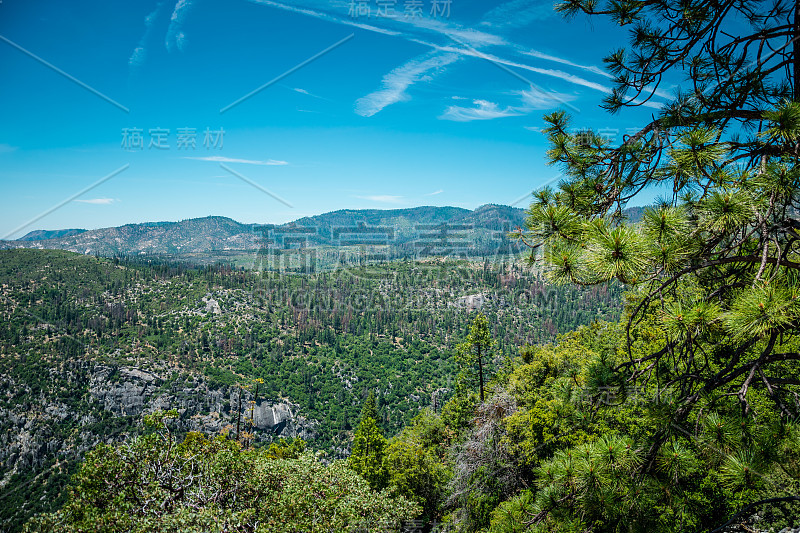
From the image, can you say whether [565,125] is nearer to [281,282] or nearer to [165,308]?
[165,308]

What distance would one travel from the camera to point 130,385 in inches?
4611

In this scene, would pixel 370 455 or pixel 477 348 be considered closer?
pixel 370 455

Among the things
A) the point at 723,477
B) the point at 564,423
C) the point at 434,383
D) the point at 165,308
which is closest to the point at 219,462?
the point at 564,423

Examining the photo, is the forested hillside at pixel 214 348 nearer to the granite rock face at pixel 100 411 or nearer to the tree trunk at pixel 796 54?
the granite rock face at pixel 100 411

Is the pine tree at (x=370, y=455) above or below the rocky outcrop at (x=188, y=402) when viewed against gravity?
above

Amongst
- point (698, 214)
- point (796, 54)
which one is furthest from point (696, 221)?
point (796, 54)

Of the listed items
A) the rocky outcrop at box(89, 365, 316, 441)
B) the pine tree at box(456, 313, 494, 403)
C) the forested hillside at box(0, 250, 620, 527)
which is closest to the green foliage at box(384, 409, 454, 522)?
the pine tree at box(456, 313, 494, 403)

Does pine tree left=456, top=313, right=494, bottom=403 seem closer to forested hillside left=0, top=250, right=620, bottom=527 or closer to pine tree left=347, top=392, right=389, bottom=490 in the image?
pine tree left=347, top=392, right=389, bottom=490

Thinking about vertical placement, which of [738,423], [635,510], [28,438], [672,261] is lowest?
[28,438]

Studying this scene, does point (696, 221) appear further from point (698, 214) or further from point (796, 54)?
point (796, 54)

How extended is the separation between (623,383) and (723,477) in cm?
88

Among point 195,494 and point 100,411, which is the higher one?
point 195,494

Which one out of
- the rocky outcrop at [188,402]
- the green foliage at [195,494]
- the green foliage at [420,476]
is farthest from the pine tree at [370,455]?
the rocky outcrop at [188,402]

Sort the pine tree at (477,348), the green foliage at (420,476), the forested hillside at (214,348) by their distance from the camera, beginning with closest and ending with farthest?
the green foliage at (420,476) < the pine tree at (477,348) < the forested hillside at (214,348)
